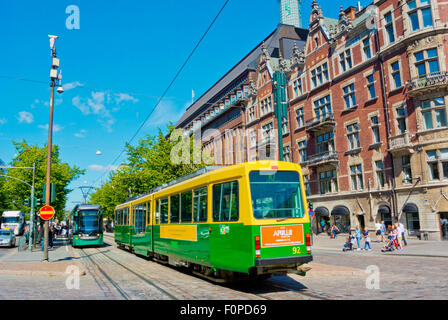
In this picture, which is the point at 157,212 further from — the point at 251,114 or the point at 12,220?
the point at 12,220

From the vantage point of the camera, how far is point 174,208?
1312 centimetres

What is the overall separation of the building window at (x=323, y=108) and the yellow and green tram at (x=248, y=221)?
26378mm

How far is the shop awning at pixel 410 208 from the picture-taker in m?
26.5

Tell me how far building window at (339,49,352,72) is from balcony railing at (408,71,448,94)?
7.11m

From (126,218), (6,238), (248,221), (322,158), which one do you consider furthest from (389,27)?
(6,238)

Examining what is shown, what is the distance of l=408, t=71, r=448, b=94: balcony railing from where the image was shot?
25156 mm

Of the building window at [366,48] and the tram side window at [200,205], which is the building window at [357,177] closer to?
the building window at [366,48]

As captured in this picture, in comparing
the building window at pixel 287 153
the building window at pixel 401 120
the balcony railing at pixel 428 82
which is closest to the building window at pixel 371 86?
the building window at pixel 401 120

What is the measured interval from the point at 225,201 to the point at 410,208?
21.8 meters

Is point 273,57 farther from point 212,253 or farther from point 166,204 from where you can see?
point 212,253
